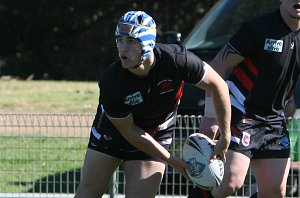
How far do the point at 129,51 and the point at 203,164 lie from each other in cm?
100

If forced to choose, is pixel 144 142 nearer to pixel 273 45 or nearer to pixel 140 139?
pixel 140 139

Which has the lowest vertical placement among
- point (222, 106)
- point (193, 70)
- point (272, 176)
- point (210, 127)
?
point (272, 176)

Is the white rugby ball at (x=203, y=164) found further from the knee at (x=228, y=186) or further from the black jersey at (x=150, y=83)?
the black jersey at (x=150, y=83)

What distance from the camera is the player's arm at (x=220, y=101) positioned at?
629 cm

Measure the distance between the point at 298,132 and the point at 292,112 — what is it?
221 mm

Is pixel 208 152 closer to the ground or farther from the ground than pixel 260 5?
closer to the ground

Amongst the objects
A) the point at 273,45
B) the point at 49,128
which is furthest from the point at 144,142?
the point at 49,128

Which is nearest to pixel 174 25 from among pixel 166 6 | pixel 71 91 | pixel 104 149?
pixel 166 6

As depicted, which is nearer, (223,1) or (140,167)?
(140,167)

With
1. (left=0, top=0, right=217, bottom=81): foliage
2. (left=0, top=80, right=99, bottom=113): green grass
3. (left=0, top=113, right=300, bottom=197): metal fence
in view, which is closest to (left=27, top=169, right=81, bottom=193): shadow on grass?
(left=0, top=113, right=300, bottom=197): metal fence

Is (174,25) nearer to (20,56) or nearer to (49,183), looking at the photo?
(20,56)

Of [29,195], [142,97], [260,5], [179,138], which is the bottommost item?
[29,195]

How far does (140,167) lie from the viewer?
647 cm

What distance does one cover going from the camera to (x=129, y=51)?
606 centimetres
